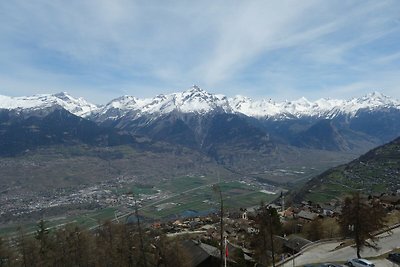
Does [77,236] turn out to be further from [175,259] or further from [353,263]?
[353,263]

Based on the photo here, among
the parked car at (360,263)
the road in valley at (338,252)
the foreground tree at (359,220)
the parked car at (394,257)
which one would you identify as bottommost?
the road in valley at (338,252)

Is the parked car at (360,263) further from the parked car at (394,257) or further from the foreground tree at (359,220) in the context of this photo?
the foreground tree at (359,220)

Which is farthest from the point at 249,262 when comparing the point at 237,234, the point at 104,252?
the point at 237,234

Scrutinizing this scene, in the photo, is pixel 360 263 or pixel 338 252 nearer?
pixel 360 263

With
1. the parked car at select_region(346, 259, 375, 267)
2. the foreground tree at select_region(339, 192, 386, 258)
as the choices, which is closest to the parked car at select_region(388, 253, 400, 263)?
the foreground tree at select_region(339, 192, 386, 258)

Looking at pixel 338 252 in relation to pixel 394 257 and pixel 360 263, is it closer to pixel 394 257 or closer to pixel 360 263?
pixel 394 257

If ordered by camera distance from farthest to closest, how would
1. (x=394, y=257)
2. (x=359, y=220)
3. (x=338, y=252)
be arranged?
(x=338, y=252) → (x=359, y=220) → (x=394, y=257)

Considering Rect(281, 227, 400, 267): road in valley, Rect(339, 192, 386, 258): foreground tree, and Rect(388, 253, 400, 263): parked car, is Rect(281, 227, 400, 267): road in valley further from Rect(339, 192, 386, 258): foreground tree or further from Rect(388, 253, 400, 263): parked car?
Rect(339, 192, 386, 258): foreground tree

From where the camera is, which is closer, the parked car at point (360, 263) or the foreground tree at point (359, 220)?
the parked car at point (360, 263)

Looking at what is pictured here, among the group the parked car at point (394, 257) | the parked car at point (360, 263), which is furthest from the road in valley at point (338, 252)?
the parked car at point (360, 263)

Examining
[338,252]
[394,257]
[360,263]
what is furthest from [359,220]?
[338,252]

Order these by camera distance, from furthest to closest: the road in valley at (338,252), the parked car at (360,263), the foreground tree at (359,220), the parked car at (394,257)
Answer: the road in valley at (338,252)
the foreground tree at (359,220)
the parked car at (394,257)
the parked car at (360,263)

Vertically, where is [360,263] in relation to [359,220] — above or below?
below

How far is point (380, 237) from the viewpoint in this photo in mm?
67812
